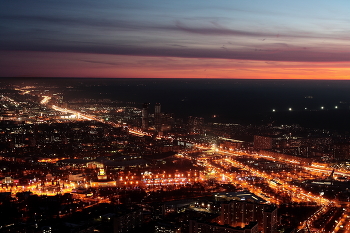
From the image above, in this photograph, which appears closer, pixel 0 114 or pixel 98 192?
pixel 98 192

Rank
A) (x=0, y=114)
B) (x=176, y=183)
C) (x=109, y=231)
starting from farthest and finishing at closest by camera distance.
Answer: (x=0, y=114) < (x=176, y=183) < (x=109, y=231)

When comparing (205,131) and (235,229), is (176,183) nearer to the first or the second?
(235,229)

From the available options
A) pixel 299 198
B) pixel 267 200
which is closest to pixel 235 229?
pixel 267 200

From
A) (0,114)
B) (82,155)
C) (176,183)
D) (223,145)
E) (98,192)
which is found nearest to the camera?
(98,192)

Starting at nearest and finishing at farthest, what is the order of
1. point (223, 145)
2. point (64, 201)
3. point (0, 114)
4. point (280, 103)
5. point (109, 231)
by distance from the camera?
point (109, 231)
point (64, 201)
point (223, 145)
point (0, 114)
point (280, 103)

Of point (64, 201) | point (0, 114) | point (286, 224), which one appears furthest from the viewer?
point (0, 114)

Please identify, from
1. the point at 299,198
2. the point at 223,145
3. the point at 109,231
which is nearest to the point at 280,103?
the point at 223,145

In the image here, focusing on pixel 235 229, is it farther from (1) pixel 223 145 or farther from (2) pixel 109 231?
(1) pixel 223 145

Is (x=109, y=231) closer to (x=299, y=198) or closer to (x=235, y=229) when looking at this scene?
(x=235, y=229)

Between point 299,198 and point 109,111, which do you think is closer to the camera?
point 299,198
